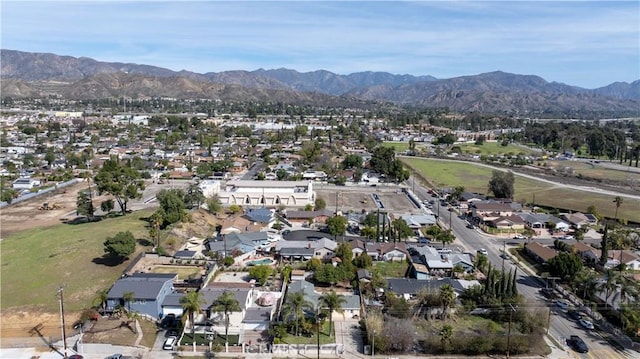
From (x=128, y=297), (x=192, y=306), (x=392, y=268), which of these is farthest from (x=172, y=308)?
(x=392, y=268)

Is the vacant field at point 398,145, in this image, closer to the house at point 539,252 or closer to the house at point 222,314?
the house at point 539,252

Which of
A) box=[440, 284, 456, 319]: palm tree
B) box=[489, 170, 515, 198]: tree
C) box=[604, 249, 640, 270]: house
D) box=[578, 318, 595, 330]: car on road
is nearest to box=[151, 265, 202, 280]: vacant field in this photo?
box=[440, 284, 456, 319]: palm tree

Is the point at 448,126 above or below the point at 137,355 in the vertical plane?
above

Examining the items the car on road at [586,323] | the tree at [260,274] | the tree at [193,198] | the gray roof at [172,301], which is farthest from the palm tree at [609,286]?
the tree at [193,198]

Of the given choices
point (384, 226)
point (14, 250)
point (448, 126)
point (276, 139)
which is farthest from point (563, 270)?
point (448, 126)

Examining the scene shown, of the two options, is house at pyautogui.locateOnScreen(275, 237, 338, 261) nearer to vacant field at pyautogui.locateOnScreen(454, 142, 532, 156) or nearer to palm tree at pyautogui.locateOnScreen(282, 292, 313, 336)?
palm tree at pyautogui.locateOnScreen(282, 292, 313, 336)

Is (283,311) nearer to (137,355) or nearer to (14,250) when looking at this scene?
(137,355)
